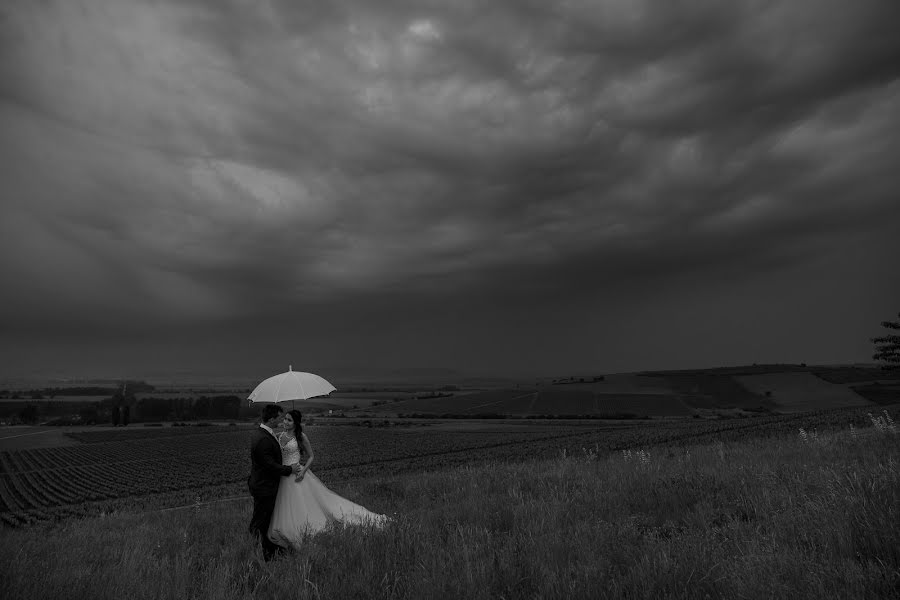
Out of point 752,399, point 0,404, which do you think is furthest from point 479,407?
point 0,404

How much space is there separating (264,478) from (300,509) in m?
0.79

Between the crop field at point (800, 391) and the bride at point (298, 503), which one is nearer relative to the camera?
the bride at point (298, 503)

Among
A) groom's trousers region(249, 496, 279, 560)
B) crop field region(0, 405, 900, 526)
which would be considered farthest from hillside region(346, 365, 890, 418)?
groom's trousers region(249, 496, 279, 560)

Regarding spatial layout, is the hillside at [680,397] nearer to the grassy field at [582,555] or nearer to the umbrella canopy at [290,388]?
the umbrella canopy at [290,388]

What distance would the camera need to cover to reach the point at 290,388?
9.26m

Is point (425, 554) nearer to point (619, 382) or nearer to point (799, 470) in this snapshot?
point (799, 470)

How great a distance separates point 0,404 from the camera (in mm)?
171000

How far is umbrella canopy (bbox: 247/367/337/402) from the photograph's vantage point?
892cm

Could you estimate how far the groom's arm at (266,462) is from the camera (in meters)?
7.77

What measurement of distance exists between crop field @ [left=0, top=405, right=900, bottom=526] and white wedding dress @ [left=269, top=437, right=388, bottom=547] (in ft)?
85.0

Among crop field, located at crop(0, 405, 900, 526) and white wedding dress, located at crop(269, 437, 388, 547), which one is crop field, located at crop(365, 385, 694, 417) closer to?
crop field, located at crop(0, 405, 900, 526)

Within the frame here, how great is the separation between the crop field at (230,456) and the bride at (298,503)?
25916 mm

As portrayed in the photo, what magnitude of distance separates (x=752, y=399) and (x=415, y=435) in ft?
237

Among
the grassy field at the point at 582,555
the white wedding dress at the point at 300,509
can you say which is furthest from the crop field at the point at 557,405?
the grassy field at the point at 582,555
